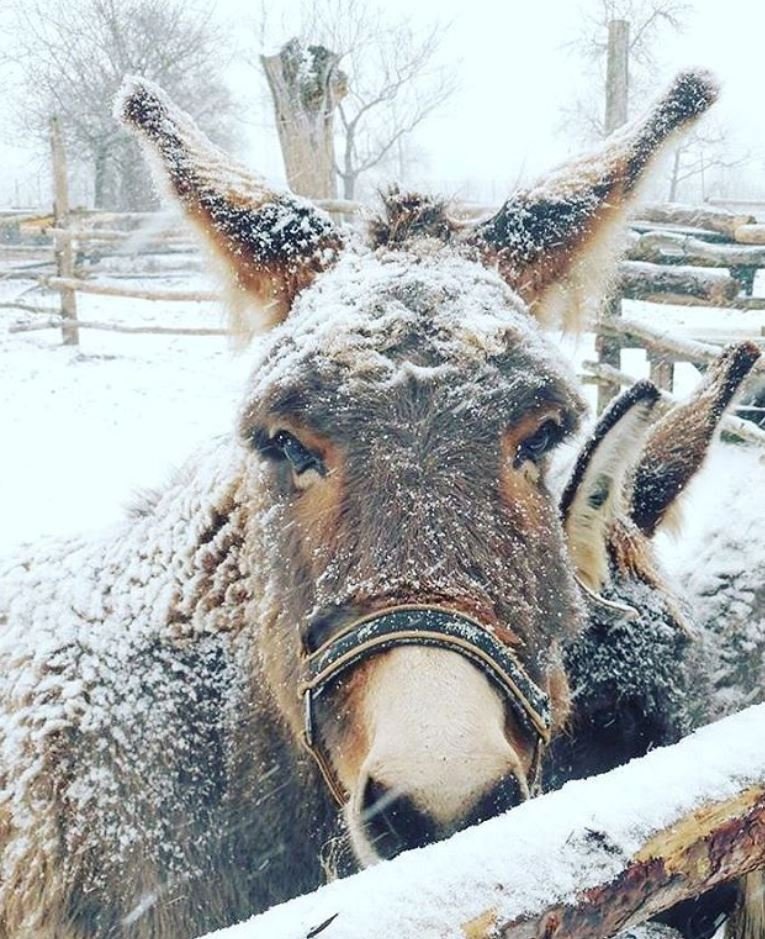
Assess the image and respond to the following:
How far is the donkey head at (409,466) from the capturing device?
141 centimetres

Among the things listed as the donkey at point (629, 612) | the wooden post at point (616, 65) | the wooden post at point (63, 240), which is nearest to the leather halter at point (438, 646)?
the donkey at point (629, 612)

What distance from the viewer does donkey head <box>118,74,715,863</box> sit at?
1.41 meters

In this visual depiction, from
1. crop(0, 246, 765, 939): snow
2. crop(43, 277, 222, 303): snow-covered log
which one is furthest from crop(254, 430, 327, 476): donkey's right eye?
crop(43, 277, 222, 303): snow-covered log

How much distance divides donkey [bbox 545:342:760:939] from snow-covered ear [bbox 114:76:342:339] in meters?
0.81

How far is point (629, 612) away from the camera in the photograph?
2084mm

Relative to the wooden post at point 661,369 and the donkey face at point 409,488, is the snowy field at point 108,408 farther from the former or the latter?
the donkey face at point 409,488

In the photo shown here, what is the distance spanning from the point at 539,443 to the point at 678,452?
0.73m

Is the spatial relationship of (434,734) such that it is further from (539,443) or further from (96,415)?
(96,415)

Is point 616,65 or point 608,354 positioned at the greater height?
point 616,65

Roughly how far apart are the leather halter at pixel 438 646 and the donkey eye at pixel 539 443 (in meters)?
0.44

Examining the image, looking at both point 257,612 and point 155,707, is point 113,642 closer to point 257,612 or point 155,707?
point 155,707

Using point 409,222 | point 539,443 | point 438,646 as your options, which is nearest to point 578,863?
point 438,646

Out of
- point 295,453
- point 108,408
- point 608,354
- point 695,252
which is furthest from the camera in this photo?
point 108,408

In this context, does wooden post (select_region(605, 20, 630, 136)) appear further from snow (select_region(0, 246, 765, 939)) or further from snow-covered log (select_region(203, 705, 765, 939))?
snow-covered log (select_region(203, 705, 765, 939))
